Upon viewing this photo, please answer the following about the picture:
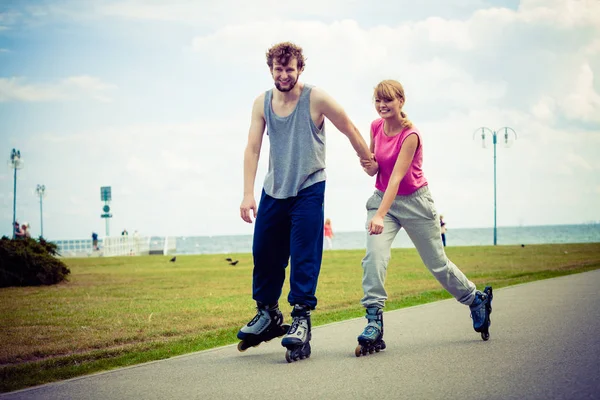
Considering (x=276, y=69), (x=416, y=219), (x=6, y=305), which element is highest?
(x=276, y=69)

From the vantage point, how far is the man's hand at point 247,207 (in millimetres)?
5562

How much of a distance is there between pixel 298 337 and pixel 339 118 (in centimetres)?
164

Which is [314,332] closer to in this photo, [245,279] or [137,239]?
[245,279]

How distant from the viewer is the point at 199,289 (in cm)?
1374

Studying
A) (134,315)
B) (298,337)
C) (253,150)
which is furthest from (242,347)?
(134,315)

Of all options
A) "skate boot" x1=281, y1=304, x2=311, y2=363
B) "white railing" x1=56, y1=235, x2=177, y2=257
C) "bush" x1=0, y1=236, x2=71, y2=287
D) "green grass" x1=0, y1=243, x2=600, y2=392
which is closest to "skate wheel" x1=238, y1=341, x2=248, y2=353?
"skate boot" x1=281, y1=304, x2=311, y2=363

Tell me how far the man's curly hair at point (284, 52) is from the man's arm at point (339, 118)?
0.96 feet

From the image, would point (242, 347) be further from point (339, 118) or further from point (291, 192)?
point (339, 118)

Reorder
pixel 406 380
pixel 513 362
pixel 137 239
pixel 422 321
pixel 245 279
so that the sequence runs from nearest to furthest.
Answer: pixel 406 380, pixel 513 362, pixel 422 321, pixel 245 279, pixel 137 239

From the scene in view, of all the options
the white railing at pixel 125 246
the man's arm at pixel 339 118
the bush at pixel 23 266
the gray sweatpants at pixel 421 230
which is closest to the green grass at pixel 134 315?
the bush at pixel 23 266

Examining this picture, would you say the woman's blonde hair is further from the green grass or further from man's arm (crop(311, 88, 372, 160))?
the green grass

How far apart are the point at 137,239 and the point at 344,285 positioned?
37.9 m

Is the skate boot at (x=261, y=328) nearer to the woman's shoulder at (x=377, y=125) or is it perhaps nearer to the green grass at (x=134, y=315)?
the green grass at (x=134, y=315)

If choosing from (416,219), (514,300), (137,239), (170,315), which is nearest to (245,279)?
(170,315)
